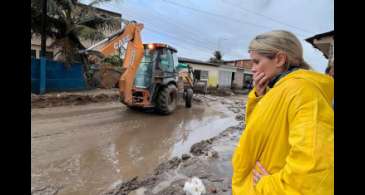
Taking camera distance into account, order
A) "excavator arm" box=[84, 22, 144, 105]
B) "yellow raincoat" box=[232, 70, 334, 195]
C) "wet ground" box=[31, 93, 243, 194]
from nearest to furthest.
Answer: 1. "yellow raincoat" box=[232, 70, 334, 195]
2. "wet ground" box=[31, 93, 243, 194]
3. "excavator arm" box=[84, 22, 144, 105]

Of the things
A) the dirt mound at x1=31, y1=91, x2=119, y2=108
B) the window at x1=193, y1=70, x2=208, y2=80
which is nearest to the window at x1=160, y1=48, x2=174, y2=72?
the dirt mound at x1=31, y1=91, x2=119, y2=108

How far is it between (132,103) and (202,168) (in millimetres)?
4884

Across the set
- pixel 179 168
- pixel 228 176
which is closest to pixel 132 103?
pixel 179 168

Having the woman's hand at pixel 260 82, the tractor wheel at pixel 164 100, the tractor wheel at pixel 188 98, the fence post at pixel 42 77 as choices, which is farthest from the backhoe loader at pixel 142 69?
the woman's hand at pixel 260 82

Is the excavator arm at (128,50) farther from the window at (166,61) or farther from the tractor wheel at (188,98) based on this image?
the tractor wheel at (188,98)

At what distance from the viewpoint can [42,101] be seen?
31.8 feet

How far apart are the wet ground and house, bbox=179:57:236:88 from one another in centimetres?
1642

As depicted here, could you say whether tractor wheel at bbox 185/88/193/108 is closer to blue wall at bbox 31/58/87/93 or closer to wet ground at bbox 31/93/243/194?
wet ground at bbox 31/93/243/194

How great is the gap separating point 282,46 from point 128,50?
798 centimetres

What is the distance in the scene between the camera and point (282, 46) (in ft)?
4.05

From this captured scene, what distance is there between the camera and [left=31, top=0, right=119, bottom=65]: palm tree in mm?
12117

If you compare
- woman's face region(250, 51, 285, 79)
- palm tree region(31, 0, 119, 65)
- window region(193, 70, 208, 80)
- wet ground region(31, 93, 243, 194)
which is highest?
palm tree region(31, 0, 119, 65)

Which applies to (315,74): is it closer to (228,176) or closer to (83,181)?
(228,176)

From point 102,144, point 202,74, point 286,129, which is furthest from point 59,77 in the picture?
point 202,74
